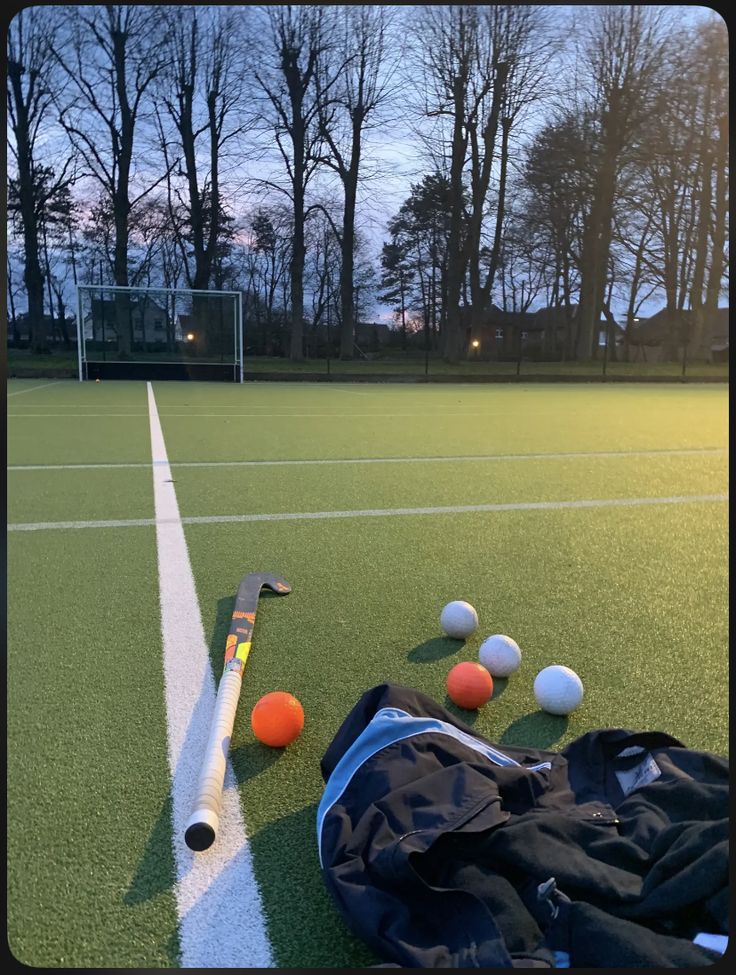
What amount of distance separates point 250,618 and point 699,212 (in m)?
30.3

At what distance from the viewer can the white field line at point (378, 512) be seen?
472cm

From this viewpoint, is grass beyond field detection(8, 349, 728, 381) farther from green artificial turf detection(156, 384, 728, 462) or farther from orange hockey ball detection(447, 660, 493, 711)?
orange hockey ball detection(447, 660, 493, 711)

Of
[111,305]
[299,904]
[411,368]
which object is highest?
[111,305]

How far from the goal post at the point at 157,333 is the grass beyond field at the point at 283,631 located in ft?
48.5

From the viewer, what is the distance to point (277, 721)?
7.07 ft

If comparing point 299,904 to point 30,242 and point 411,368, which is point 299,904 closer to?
point 411,368

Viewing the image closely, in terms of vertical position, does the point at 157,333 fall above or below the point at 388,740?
above

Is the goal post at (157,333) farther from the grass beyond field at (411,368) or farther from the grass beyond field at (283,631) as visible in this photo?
the grass beyond field at (283,631)

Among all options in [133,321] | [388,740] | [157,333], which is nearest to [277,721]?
[388,740]

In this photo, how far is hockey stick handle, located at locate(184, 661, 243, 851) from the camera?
1.65m

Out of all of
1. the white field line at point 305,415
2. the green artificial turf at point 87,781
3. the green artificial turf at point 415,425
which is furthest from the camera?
the white field line at point 305,415

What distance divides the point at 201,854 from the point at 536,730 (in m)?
1.15

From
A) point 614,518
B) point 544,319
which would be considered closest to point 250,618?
point 614,518

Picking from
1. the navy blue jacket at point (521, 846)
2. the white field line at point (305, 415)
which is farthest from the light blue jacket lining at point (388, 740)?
the white field line at point (305, 415)
